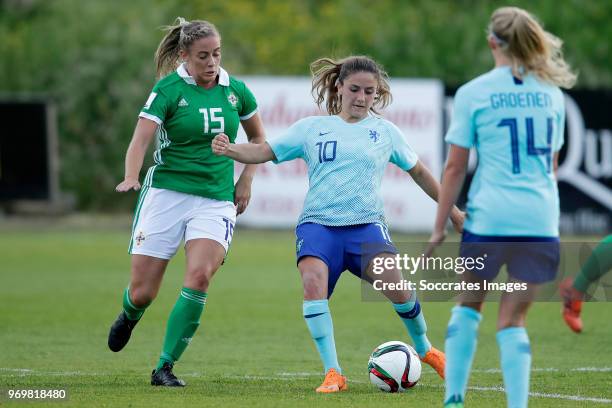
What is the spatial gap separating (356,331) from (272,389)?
3579mm

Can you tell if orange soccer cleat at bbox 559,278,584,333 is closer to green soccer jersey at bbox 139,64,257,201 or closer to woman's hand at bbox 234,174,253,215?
woman's hand at bbox 234,174,253,215

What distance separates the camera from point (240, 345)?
994 cm

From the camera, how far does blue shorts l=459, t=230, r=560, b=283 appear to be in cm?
575

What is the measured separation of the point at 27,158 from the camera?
80.9 ft

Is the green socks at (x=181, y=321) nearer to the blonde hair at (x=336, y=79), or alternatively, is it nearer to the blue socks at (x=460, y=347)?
the blonde hair at (x=336, y=79)

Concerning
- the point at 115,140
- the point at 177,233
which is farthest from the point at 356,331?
the point at 115,140

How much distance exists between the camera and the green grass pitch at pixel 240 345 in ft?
23.5

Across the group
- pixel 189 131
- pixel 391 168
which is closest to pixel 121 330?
pixel 189 131

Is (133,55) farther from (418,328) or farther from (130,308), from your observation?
(418,328)

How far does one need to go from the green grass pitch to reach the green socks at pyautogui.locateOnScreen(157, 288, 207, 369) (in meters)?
0.24

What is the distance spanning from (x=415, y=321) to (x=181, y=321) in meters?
1.50

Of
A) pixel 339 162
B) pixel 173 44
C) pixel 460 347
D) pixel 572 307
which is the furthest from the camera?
pixel 572 307

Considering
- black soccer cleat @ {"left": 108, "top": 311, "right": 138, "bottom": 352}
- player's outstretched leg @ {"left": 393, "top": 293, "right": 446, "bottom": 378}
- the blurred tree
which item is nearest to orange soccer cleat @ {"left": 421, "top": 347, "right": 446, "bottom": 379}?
player's outstretched leg @ {"left": 393, "top": 293, "right": 446, "bottom": 378}

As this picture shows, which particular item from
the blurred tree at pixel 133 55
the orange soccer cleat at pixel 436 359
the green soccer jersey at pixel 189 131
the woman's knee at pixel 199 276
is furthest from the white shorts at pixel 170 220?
the blurred tree at pixel 133 55
